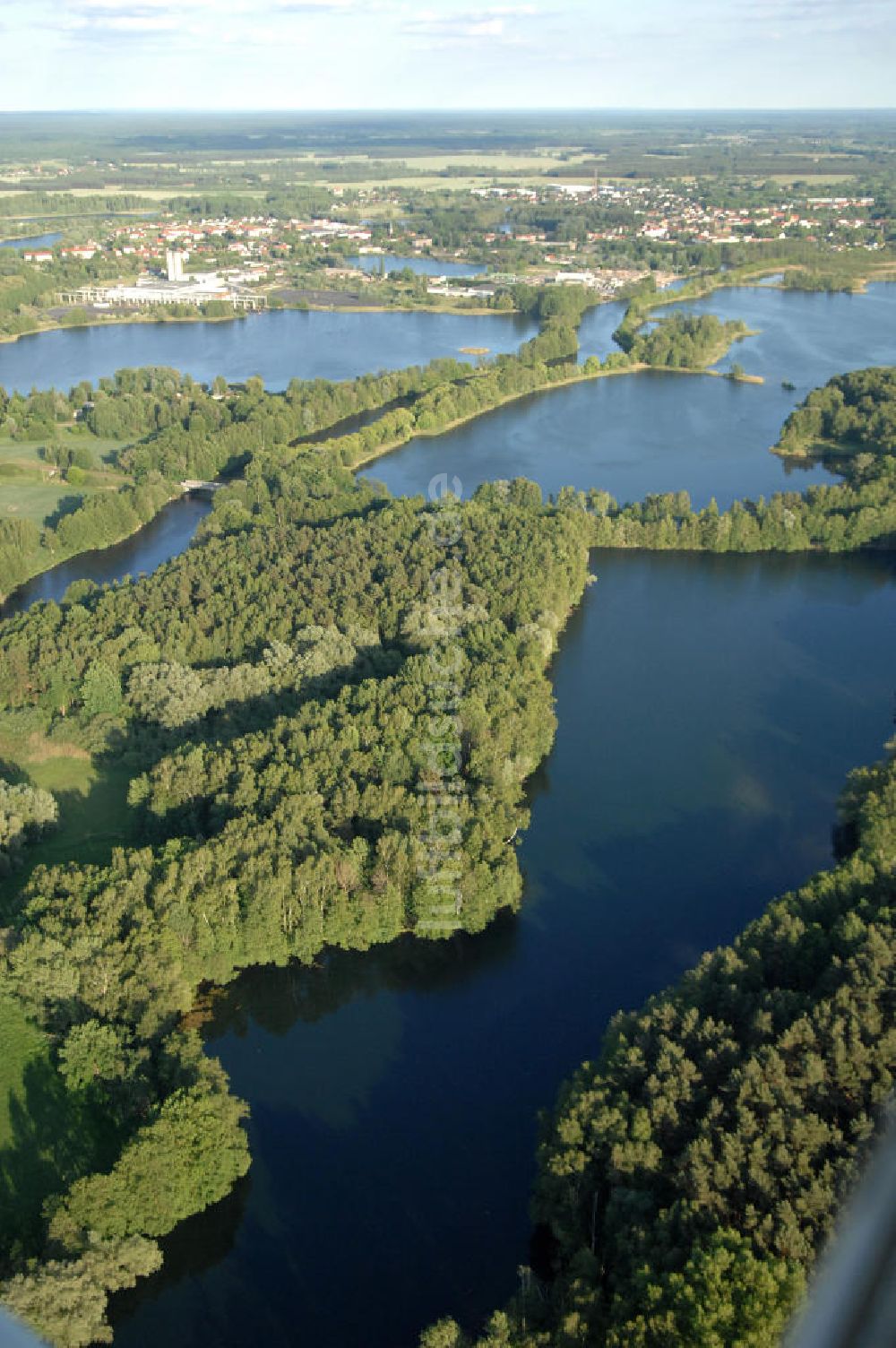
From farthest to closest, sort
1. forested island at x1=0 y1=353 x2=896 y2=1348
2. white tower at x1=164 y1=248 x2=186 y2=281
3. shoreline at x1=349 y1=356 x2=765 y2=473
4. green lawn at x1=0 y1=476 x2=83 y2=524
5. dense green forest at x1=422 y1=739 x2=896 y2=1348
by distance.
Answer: white tower at x1=164 y1=248 x2=186 y2=281, shoreline at x1=349 y1=356 x2=765 y2=473, green lawn at x1=0 y1=476 x2=83 y2=524, forested island at x1=0 y1=353 x2=896 y2=1348, dense green forest at x1=422 y1=739 x2=896 y2=1348

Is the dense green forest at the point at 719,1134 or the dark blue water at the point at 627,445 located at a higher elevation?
the dark blue water at the point at 627,445

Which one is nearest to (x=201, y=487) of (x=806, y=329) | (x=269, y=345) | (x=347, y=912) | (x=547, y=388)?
(x=547, y=388)

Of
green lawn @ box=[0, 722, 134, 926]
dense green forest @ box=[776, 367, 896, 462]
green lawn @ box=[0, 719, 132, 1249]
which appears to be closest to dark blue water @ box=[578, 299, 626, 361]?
dense green forest @ box=[776, 367, 896, 462]

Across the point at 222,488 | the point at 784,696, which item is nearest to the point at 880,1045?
the point at 784,696

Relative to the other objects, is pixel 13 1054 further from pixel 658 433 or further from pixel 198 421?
pixel 658 433

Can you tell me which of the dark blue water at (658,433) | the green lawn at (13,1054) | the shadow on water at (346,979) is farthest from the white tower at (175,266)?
the green lawn at (13,1054)

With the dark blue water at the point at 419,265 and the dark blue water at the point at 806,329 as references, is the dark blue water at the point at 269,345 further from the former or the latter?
the dark blue water at the point at 419,265

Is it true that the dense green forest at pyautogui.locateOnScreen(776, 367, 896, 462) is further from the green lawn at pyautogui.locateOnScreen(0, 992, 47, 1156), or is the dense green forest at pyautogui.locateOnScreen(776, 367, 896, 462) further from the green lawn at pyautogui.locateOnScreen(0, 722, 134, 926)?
the green lawn at pyautogui.locateOnScreen(0, 992, 47, 1156)
